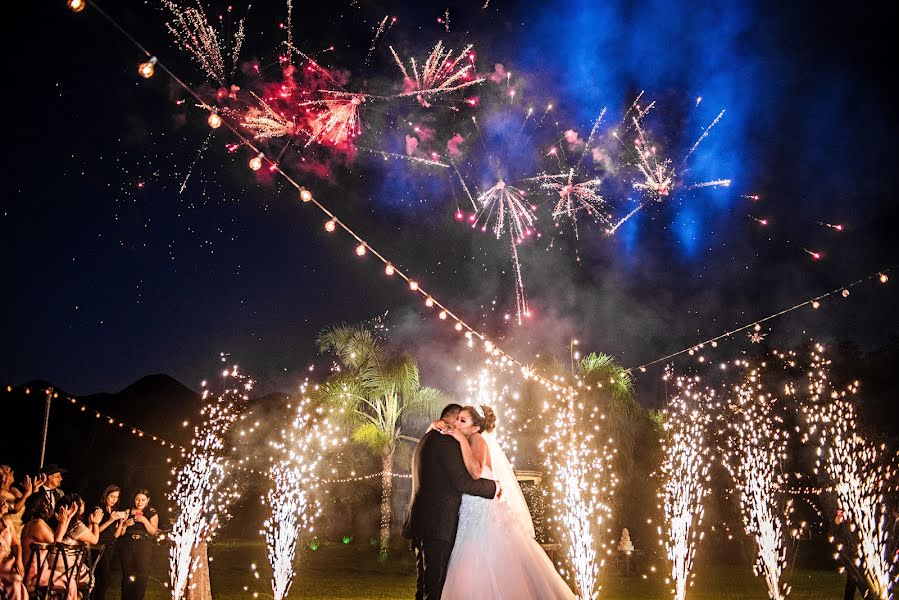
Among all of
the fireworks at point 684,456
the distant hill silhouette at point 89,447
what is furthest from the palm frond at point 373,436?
the fireworks at point 684,456

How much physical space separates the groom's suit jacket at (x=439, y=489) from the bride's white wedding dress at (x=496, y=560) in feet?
0.70

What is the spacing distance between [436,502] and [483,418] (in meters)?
0.95

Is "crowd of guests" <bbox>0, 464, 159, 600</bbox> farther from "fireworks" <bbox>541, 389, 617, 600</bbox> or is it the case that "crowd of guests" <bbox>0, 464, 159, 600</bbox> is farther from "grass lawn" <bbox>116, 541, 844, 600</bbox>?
"fireworks" <bbox>541, 389, 617, 600</bbox>

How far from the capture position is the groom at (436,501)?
503 centimetres

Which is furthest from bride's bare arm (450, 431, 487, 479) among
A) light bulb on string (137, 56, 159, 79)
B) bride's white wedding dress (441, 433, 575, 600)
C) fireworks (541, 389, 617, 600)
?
fireworks (541, 389, 617, 600)

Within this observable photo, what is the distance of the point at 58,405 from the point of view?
1154 inches

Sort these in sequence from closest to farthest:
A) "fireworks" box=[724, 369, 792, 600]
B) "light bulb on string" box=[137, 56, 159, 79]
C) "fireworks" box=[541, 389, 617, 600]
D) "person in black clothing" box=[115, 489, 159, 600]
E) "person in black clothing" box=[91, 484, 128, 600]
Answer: "light bulb on string" box=[137, 56, 159, 79] → "person in black clothing" box=[91, 484, 128, 600] → "person in black clothing" box=[115, 489, 159, 600] → "fireworks" box=[541, 389, 617, 600] → "fireworks" box=[724, 369, 792, 600]

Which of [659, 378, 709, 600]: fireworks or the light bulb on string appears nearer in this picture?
the light bulb on string

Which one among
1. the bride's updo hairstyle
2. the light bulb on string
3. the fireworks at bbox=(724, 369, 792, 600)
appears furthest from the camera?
the fireworks at bbox=(724, 369, 792, 600)

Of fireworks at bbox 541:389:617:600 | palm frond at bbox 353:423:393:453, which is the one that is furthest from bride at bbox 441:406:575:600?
palm frond at bbox 353:423:393:453

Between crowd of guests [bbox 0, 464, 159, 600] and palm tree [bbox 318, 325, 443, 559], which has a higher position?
palm tree [bbox 318, 325, 443, 559]

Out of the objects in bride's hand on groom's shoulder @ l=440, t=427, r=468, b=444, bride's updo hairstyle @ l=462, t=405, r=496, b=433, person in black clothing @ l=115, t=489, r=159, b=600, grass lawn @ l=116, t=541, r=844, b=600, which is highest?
bride's updo hairstyle @ l=462, t=405, r=496, b=433

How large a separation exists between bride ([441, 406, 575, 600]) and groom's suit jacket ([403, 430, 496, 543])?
15 centimetres

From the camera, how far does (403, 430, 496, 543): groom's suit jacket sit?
16.7 ft
